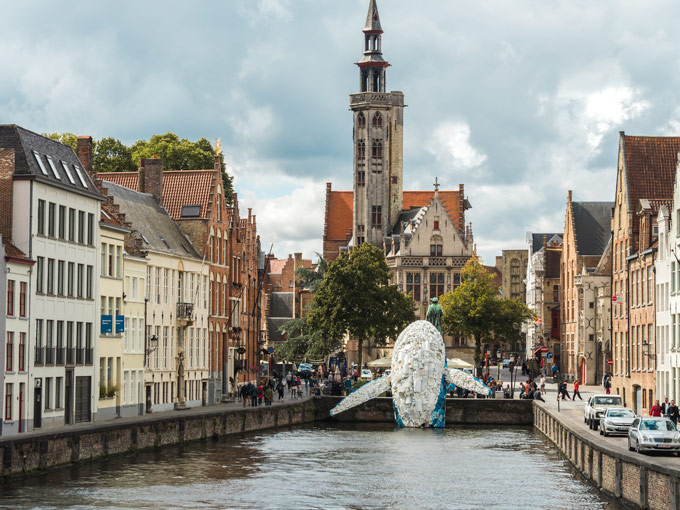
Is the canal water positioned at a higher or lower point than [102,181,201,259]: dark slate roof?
lower

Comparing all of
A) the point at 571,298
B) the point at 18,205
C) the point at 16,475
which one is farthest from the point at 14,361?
the point at 571,298

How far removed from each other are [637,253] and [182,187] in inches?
1075

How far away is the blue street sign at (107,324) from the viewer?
2552 inches

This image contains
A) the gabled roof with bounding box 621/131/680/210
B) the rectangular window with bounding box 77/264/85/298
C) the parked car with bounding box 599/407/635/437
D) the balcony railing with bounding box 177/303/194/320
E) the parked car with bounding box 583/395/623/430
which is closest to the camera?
the parked car with bounding box 599/407/635/437

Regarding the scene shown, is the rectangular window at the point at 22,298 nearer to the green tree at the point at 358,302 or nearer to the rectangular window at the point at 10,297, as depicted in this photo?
the rectangular window at the point at 10,297

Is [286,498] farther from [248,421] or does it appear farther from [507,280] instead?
[507,280]

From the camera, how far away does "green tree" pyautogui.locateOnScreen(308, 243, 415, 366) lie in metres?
106

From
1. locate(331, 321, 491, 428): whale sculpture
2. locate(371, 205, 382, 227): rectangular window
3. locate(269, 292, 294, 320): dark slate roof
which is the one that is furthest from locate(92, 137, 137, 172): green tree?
locate(269, 292, 294, 320): dark slate roof

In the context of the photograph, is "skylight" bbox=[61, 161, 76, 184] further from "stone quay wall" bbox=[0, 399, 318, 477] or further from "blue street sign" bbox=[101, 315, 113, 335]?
"stone quay wall" bbox=[0, 399, 318, 477]

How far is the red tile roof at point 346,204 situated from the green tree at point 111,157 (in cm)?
→ 5627

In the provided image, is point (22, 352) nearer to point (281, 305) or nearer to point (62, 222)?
point (62, 222)

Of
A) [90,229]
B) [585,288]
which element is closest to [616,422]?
[90,229]

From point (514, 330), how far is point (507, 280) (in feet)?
253

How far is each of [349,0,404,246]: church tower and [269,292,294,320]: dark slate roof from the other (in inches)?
1631
